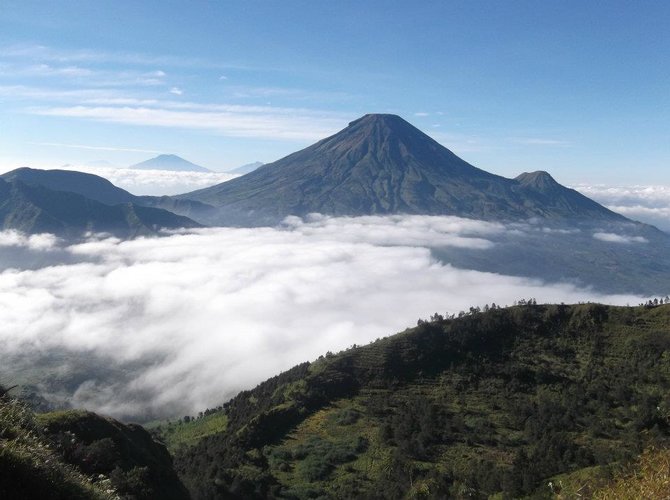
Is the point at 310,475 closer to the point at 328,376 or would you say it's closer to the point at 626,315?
the point at 328,376

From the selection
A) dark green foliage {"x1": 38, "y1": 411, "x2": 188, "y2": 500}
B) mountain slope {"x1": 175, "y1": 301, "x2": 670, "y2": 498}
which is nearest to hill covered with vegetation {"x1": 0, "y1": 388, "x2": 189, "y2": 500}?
dark green foliage {"x1": 38, "y1": 411, "x2": 188, "y2": 500}

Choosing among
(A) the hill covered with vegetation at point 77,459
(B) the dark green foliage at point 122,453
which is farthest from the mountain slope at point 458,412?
(A) the hill covered with vegetation at point 77,459

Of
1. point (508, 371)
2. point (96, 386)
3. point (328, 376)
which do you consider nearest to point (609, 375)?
point (508, 371)

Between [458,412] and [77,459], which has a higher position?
[77,459]

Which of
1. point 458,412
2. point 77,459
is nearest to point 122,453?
point 77,459

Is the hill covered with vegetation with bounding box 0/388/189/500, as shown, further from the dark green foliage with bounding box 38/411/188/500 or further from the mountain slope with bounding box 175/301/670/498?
the mountain slope with bounding box 175/301/670/498

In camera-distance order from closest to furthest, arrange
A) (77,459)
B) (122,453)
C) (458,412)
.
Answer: (77,459) < (122,453) < (458,412)

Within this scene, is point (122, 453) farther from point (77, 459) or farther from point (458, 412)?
point (458, 412)

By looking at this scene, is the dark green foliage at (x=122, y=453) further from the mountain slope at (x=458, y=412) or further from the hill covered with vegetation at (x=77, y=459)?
the mountain slope at (x=458, y=412)
